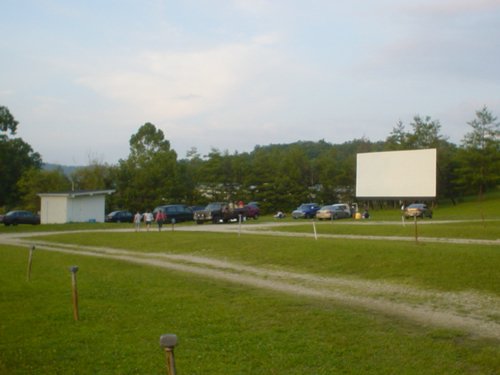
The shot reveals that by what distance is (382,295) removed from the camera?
42.6 feet

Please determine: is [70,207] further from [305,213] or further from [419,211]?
[419,211]

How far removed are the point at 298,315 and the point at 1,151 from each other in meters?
71.5

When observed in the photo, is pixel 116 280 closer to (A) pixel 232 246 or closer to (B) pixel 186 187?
(A) pixel 232 246

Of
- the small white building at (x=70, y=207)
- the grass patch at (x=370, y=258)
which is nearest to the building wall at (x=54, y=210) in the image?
the small white building at (x=70, y=207)

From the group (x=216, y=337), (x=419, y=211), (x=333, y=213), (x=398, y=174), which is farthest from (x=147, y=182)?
(x=216, y=337)

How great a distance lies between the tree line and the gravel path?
5441 centimetres

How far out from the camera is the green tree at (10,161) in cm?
7556

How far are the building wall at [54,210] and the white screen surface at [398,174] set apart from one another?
2597 cm

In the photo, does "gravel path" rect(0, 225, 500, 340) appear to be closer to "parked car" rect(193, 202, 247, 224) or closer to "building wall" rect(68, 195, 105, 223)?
"parked car" rect(193, 202, 247, 224)

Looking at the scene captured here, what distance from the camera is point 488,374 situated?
680cm

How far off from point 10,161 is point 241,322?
73803 millimetres

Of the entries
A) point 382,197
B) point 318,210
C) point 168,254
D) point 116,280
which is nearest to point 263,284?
point 116,280

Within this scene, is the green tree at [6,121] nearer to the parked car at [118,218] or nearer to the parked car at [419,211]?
the parked car at [118,218]

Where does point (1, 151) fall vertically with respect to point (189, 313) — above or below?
above
